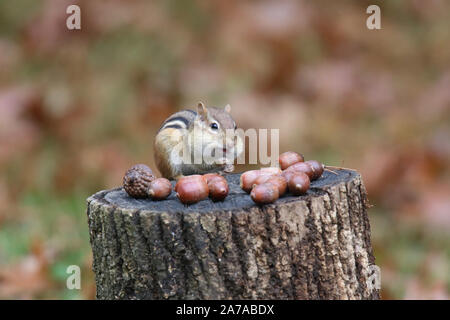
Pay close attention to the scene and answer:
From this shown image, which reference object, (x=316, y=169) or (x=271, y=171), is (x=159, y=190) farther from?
(x=316, y=169)

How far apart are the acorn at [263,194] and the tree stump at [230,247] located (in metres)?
0.03

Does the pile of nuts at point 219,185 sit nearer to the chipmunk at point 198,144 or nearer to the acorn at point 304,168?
the acorn at point 304,168

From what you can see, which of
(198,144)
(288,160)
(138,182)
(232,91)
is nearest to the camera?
(138,182)

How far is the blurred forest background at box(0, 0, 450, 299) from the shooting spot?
5250 millimetres

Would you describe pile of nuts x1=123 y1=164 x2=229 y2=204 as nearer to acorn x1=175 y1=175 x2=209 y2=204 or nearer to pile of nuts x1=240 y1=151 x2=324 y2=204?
acorn x1=175 y1=175 x2=209 y2=204

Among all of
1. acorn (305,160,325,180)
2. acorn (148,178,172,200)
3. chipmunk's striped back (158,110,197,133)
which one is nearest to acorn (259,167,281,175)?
acorn (305,160,325,180)

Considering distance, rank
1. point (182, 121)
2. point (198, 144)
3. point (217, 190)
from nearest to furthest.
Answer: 1. point (217, 190)
2. point (198, 144)
3. point (182, 121)

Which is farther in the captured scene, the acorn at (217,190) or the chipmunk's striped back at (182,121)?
the chipmunk's striped back at (182,121)

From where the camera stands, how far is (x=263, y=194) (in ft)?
7.90

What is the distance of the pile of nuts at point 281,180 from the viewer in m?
2.42

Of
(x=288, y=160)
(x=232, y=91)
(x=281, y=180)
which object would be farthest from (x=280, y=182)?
(x=232, y=91)

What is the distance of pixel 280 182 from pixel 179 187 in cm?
37

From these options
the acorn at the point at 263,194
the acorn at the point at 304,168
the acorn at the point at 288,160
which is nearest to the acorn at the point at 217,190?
the acorn at the point at 263,194
